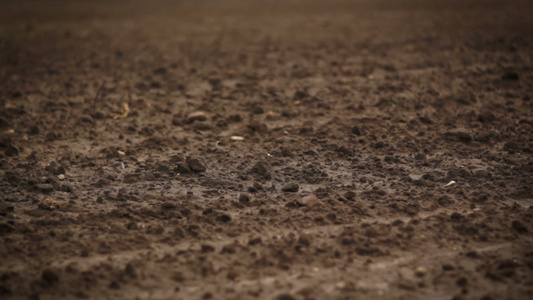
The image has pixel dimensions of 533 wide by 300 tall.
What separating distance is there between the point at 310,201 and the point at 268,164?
2.57ft

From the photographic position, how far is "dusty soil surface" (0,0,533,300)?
10.1ft

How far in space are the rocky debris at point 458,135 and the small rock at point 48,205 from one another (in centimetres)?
356

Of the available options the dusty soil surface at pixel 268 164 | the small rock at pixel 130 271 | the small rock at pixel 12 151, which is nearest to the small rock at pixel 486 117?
the dusty soil surface at pixel 268 164

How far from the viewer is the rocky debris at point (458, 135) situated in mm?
4848

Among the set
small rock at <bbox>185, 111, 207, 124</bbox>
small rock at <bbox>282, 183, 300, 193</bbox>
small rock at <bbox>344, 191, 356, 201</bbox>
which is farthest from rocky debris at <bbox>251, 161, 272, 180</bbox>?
small rock at <bbox>185, 111, 207, 124</bbox>

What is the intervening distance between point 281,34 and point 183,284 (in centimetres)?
630

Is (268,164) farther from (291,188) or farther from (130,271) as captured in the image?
(130,271)

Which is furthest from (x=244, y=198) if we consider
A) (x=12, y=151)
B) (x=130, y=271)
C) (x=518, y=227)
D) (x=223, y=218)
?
(x=12, y=151)

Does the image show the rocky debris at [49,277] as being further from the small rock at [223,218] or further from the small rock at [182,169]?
the small rock at [182,169]

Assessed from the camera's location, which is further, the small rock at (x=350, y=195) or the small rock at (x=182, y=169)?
the small rock at (x=182, y=169)

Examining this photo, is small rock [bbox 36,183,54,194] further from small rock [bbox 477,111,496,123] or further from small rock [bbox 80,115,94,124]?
small rock [bbox 477,111,496,123]

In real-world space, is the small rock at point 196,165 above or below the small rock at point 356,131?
below

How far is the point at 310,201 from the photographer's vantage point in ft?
12.5

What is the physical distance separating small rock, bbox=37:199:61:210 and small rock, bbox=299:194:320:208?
72.0 inches
